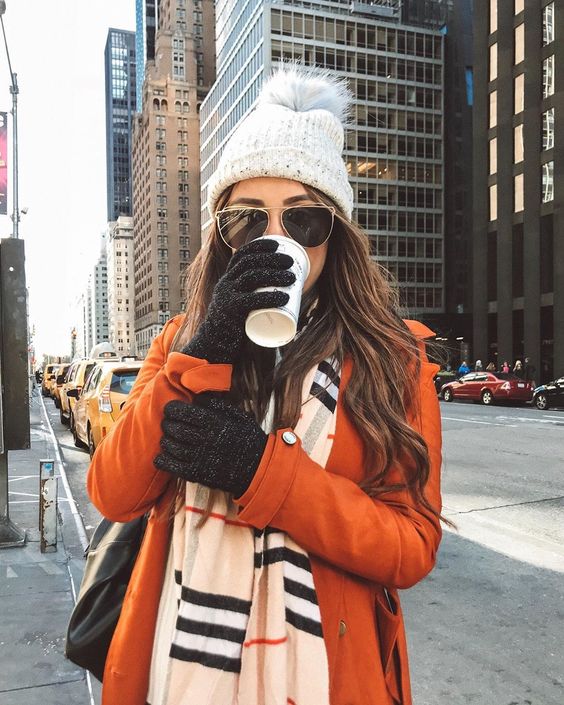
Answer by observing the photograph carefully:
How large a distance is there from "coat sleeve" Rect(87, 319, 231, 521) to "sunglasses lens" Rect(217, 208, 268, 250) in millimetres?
415

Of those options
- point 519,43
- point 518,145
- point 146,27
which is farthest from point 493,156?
point 146,27

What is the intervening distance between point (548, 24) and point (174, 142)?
94166 mm

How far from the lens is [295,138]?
150 centimetres

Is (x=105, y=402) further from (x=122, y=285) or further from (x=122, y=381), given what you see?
(x=122, y=285)

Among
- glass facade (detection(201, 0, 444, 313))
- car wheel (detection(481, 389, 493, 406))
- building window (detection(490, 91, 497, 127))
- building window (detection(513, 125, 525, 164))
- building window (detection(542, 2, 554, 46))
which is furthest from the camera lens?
glass facade (detection(201, 0, 444, 313))

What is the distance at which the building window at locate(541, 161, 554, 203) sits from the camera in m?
36.5

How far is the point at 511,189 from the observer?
4056cm

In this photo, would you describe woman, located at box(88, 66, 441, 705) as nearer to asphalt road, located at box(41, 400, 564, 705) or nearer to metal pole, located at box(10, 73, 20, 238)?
asphalt road, located at box(41, 400, 564, 705)

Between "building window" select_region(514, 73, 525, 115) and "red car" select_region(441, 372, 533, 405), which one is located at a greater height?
"building window" select_region(514, 73, 525, 115)

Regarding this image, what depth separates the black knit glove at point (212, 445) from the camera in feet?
3.80

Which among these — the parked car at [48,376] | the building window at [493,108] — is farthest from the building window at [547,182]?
the parked car at [48,376]

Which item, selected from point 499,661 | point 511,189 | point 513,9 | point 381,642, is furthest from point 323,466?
point 513,9

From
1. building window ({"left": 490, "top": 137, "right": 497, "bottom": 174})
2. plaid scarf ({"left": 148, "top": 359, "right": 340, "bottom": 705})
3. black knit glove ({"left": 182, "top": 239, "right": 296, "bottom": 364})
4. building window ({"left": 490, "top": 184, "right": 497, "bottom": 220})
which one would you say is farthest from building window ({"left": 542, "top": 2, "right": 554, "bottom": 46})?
plaid scarf ({"left": 148, "top": 359, "right": 340, "bottom": 705})

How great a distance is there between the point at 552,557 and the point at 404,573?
434 cm
